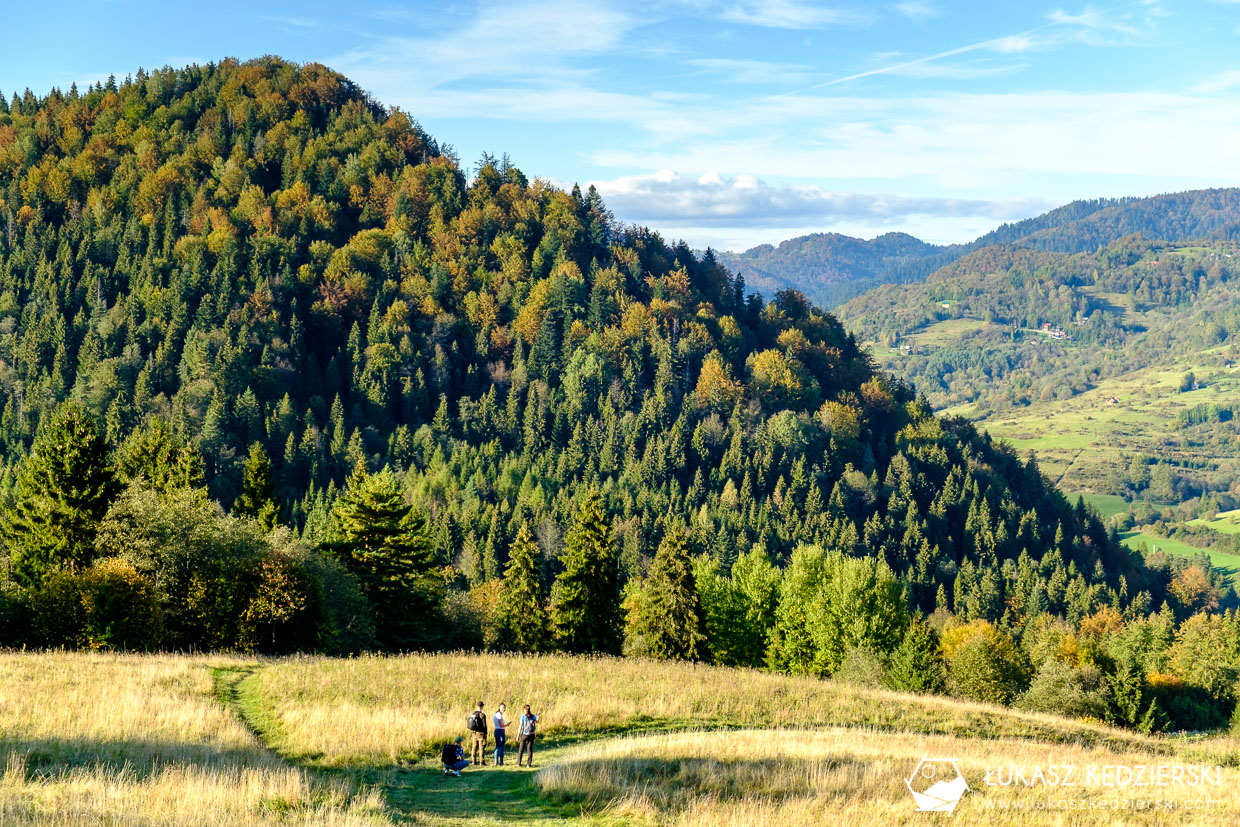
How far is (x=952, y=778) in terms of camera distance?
23.1m

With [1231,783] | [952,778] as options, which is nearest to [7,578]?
[952,778]

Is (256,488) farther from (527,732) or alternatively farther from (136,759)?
(136,759)

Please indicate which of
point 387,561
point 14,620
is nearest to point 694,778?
point 14,620

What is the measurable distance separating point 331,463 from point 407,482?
54.5ft

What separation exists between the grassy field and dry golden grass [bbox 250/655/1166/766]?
0.11 m

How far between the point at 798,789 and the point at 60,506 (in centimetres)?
4370

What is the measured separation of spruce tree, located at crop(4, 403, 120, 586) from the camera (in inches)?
1918

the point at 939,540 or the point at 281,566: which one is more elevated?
the point at 281,566

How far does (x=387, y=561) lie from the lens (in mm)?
58438

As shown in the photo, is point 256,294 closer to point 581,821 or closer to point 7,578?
point 7,578

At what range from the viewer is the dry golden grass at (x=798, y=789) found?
19531mm

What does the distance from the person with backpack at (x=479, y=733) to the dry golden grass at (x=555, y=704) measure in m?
1.33

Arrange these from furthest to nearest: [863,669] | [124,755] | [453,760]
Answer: [863,669] → [453,760] → [124,755]

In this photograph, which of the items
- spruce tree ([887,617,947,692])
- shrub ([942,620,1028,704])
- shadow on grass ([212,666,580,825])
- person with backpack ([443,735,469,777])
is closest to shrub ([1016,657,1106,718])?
shrub ([942,620,1028,704])
